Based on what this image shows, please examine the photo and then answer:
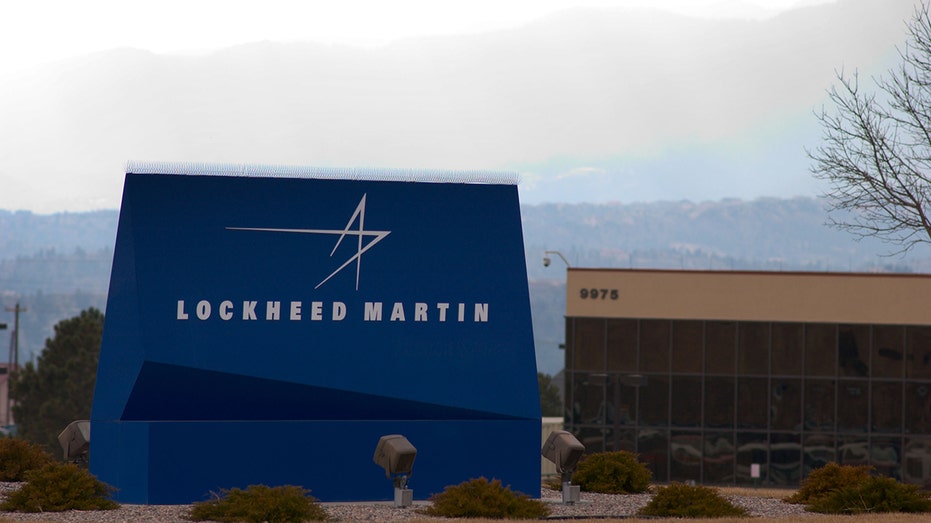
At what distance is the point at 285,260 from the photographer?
23.6m

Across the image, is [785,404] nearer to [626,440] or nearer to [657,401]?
[657,401]

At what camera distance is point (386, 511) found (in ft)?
72.0

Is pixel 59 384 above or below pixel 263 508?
below

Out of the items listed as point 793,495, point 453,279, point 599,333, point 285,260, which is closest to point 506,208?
point 453,279

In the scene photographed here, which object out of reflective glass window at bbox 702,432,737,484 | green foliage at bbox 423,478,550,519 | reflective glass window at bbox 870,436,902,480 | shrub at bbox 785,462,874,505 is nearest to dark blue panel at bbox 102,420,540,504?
green foliage at bbox 423,478,550,519

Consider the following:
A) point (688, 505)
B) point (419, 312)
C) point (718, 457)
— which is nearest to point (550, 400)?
point (718, 457)

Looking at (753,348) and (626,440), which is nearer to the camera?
(753,348)

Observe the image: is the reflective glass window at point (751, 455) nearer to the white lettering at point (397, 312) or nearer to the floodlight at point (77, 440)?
the white lettering at point (397, 312)

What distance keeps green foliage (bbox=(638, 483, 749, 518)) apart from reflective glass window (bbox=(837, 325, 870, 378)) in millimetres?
35075

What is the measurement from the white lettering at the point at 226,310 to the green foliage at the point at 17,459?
5.59m

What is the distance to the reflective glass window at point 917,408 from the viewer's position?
181 feet

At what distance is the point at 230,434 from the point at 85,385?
69.2m

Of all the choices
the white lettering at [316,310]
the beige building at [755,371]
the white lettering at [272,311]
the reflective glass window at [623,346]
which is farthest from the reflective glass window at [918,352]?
the white lettering at [272,311]

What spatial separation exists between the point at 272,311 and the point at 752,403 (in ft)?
119
